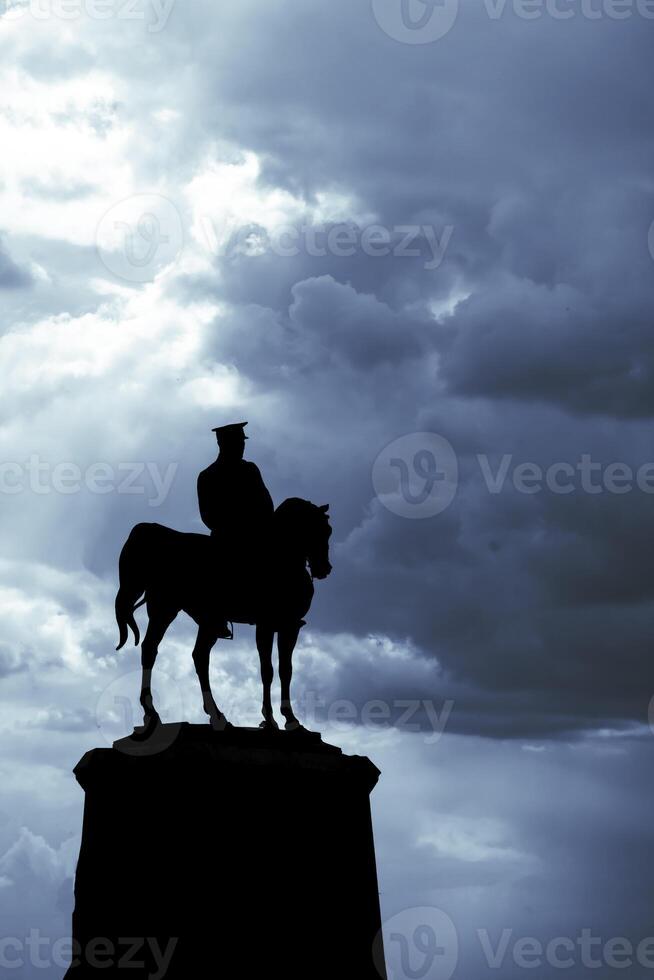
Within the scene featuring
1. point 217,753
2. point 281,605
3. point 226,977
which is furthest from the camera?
point 281,605

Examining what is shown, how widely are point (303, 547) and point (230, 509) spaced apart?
1.25m

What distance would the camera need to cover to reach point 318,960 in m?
17.7

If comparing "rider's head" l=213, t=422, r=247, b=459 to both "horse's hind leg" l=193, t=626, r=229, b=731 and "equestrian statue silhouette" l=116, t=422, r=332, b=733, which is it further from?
"horse's hind leg" l=193, t=626, r=229, b=731

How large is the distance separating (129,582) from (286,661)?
8.87ft

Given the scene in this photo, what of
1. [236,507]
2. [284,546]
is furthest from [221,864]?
[236,507]

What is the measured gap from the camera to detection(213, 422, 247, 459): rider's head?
20.3 metres

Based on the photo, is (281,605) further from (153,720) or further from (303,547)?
(153,720)

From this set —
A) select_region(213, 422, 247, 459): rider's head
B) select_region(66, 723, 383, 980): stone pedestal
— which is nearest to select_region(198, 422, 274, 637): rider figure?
select_region(213, 422, 247, 459): rider's head

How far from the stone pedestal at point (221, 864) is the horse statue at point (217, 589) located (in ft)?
2.54

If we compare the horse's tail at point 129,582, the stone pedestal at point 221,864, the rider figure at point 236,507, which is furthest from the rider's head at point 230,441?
the stone pedestal at point 221,864

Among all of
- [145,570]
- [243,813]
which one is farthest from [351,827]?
[145,570]

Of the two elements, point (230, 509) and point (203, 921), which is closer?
point (203, 921)

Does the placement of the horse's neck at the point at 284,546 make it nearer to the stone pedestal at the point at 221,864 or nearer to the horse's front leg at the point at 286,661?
the horse's front leg at the point at 286,661

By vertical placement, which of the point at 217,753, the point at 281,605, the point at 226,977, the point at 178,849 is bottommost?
the point at 226,977
